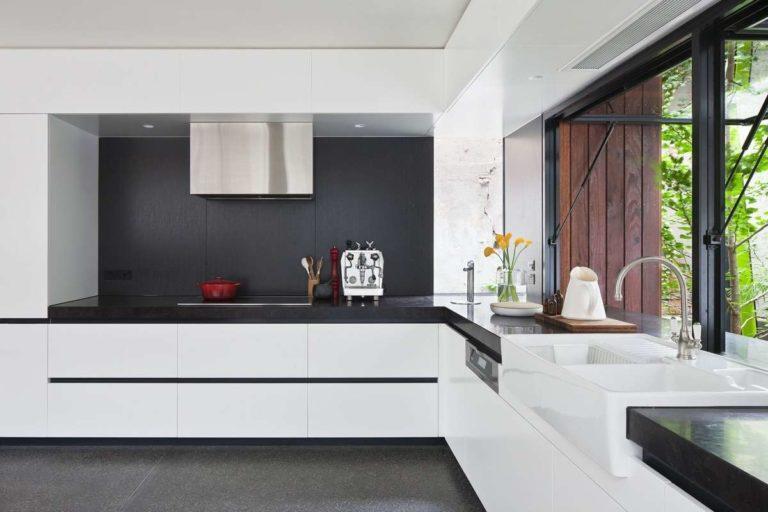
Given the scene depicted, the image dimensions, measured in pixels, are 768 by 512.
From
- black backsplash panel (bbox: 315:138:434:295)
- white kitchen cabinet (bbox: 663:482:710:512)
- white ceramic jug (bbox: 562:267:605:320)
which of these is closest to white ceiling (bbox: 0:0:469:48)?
black backsplash panel (bbox: 315:138:434:295)

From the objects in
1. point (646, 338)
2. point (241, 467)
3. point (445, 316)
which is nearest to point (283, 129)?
point (445, 316)

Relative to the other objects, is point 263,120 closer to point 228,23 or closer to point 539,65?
point 228,23

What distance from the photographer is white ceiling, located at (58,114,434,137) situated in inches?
156

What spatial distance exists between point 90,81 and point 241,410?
7.22ft

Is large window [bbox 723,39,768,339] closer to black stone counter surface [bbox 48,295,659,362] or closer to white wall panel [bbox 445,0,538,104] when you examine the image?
white wall panel [bbox 445,0,538,104]

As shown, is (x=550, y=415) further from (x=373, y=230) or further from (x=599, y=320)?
Result: (x=373, y=230)

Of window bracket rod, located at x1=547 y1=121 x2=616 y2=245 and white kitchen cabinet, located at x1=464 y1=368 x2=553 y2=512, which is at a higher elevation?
window bracket rod, located at x1=547 y1=121 x2=616 y2=245

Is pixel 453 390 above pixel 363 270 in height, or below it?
below

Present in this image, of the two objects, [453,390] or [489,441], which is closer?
[489,441]

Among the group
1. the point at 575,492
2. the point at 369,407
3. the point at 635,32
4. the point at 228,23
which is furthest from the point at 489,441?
the point at 228,23

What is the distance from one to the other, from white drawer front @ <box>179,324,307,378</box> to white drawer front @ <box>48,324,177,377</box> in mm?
104

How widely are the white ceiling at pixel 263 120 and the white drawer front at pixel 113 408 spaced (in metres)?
1.65

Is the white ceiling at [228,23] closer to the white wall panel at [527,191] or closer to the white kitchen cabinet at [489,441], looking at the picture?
the white wall panel at [527,191]

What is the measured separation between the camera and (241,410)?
153 inches
